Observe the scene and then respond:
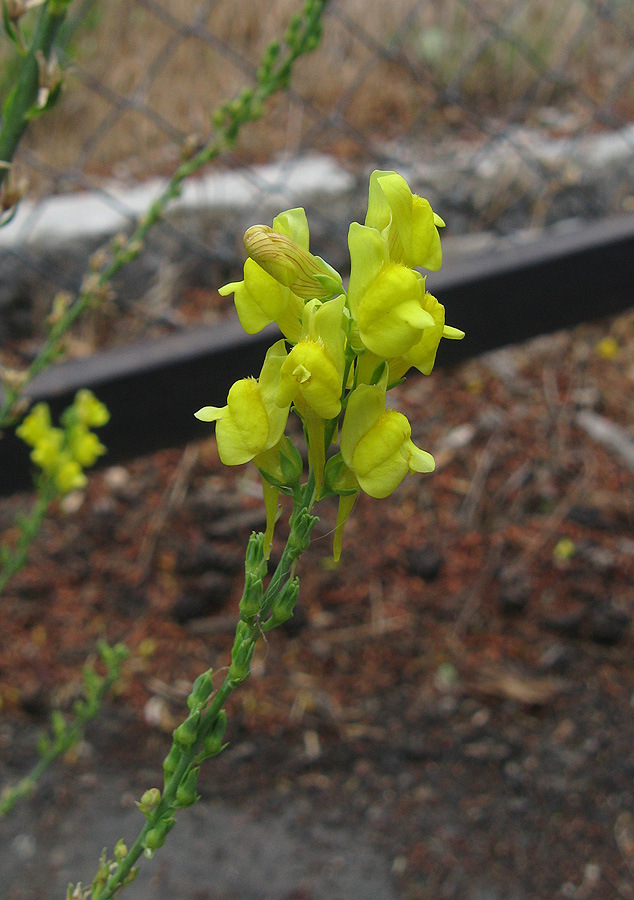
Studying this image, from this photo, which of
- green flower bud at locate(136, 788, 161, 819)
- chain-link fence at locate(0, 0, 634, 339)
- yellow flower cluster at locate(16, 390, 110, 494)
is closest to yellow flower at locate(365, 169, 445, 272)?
green flower bud at locate(136, 788, 161, 819)

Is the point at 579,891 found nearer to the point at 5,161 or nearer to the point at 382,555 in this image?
the point at 382,555

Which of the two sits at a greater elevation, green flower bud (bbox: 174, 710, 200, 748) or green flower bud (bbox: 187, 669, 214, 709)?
green flower bud (bbox: 187, 669, 214, 709)

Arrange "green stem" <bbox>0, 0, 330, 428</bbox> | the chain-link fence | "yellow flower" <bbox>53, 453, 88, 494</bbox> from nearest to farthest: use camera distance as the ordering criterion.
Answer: "green stem" <bbox>0, 0, 330, 428</bbox> < "yellow flower" <bbox>53, 453, 88, 494</bbox> < the chain-link fence

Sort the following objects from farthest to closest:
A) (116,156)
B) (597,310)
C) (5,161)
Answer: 1. (116,156)
2. (597,310)
3. (5,161)

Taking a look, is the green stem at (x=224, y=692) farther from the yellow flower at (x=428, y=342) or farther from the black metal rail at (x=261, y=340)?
the black metal rail at (x=261, y=340)

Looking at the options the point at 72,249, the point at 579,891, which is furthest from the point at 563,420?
the point at 72,249

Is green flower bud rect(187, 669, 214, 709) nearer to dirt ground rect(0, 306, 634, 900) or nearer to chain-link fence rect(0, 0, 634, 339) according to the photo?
dirt ground rect(0, 306, 634, 900)

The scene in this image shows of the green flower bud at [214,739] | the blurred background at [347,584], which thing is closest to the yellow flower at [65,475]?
the blurred background at [347,584]
